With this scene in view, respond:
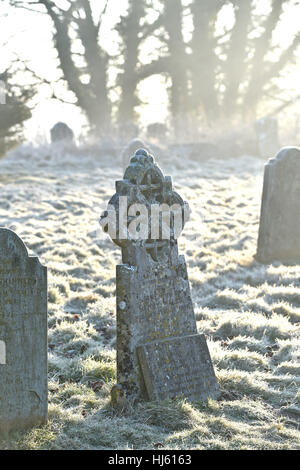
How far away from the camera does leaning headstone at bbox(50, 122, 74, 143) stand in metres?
27.9

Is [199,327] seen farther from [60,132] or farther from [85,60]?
[85,60]

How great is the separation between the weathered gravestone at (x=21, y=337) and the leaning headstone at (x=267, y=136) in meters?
24.5

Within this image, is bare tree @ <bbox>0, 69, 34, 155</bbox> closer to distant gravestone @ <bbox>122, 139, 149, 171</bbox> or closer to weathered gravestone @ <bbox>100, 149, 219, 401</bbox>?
distant gravestone @ <bbox>122, 139, 149, 171</bbox>

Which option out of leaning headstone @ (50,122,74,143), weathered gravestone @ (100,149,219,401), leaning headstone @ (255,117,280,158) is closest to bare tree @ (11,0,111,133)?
leaning headstone @ (50,122,74,143)

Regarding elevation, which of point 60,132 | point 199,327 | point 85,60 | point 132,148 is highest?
point 85,60

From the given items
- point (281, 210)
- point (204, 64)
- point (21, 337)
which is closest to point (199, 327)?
point (21, 337)

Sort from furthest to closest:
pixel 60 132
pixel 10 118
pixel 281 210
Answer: pixel 60 132
pixel 10 118
pixel 281 210

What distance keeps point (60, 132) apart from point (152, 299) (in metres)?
23.4

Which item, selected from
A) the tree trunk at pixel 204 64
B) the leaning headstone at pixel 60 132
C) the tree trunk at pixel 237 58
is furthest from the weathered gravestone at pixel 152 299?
the tree trunk at pixel 237 58

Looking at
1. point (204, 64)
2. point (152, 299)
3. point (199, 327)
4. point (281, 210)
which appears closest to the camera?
point (152, 299)

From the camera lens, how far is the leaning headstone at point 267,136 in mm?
28359

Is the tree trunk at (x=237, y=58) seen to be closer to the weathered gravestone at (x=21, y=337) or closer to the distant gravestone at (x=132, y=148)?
the distant gravestone at (x=132, y=148)

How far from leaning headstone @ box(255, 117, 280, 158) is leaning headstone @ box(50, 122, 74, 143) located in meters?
9.21

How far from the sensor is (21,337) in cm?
495
